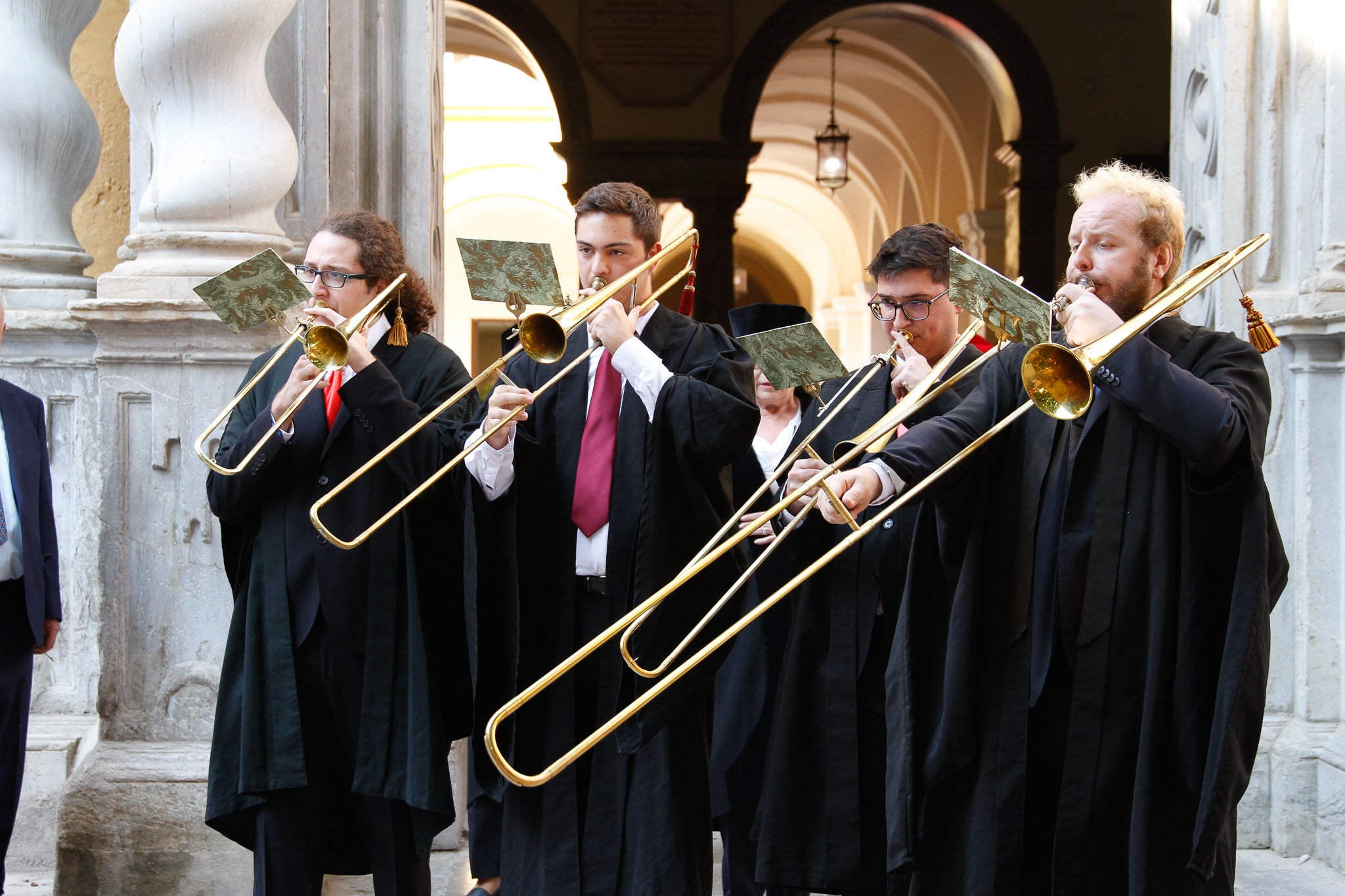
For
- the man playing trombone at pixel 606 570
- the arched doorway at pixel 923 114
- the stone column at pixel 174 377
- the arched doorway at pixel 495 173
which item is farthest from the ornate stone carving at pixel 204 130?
the arched doorway at pixel 495 173

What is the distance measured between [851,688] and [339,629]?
4.23 ft

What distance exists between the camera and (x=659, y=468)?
3541 millimetres

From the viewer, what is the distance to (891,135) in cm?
1709

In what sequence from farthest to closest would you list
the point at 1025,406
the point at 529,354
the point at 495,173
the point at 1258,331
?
the point at 495,173
the point at 529,354
the point at 1258,331
the point at 1025,406

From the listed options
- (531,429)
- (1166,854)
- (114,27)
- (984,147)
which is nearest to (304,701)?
(531,429)

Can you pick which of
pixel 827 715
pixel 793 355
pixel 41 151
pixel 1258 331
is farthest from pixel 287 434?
pixel 1258 331

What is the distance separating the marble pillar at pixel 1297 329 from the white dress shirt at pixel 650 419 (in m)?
2.36

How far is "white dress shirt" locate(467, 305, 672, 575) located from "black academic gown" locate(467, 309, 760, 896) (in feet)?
0.09

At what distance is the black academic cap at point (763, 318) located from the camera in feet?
13.9

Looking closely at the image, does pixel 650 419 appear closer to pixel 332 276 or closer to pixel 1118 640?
pixel 332 276

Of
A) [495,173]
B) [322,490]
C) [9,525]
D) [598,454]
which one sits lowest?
[9,525]

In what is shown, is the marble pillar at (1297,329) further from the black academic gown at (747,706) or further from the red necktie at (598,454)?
the red necktie at (598,454)

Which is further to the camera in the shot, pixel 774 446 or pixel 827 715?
pixel 774 446

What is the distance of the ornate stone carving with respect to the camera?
448cm
